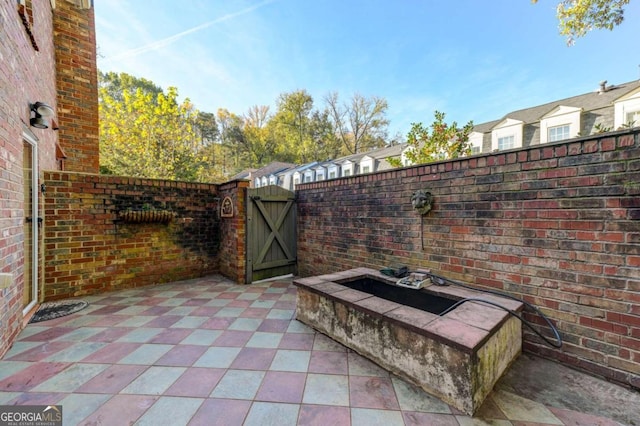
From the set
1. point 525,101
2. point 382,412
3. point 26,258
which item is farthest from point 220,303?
point 525,101

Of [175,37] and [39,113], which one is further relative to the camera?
[175,37]

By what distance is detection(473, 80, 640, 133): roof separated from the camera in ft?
24.9

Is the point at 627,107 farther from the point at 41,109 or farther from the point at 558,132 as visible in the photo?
the point at 41,109

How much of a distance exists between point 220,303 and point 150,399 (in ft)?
5.73

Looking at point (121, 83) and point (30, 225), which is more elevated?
point (121, 83)

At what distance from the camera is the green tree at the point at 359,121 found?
18.3m

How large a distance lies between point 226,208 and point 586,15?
7.38 m

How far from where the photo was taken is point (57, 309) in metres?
2.96

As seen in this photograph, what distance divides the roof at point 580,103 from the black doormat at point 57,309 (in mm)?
12509

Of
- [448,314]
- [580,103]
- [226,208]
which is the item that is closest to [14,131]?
[226,208]

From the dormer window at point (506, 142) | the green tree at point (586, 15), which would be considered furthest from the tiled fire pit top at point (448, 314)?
the dormer window at point (506, 142)

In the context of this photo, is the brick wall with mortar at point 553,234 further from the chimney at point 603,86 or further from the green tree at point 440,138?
the chimney at point 603,86

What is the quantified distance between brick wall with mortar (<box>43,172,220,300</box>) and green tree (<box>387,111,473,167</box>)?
4482 millimetres

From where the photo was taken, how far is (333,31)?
9.13 meters
